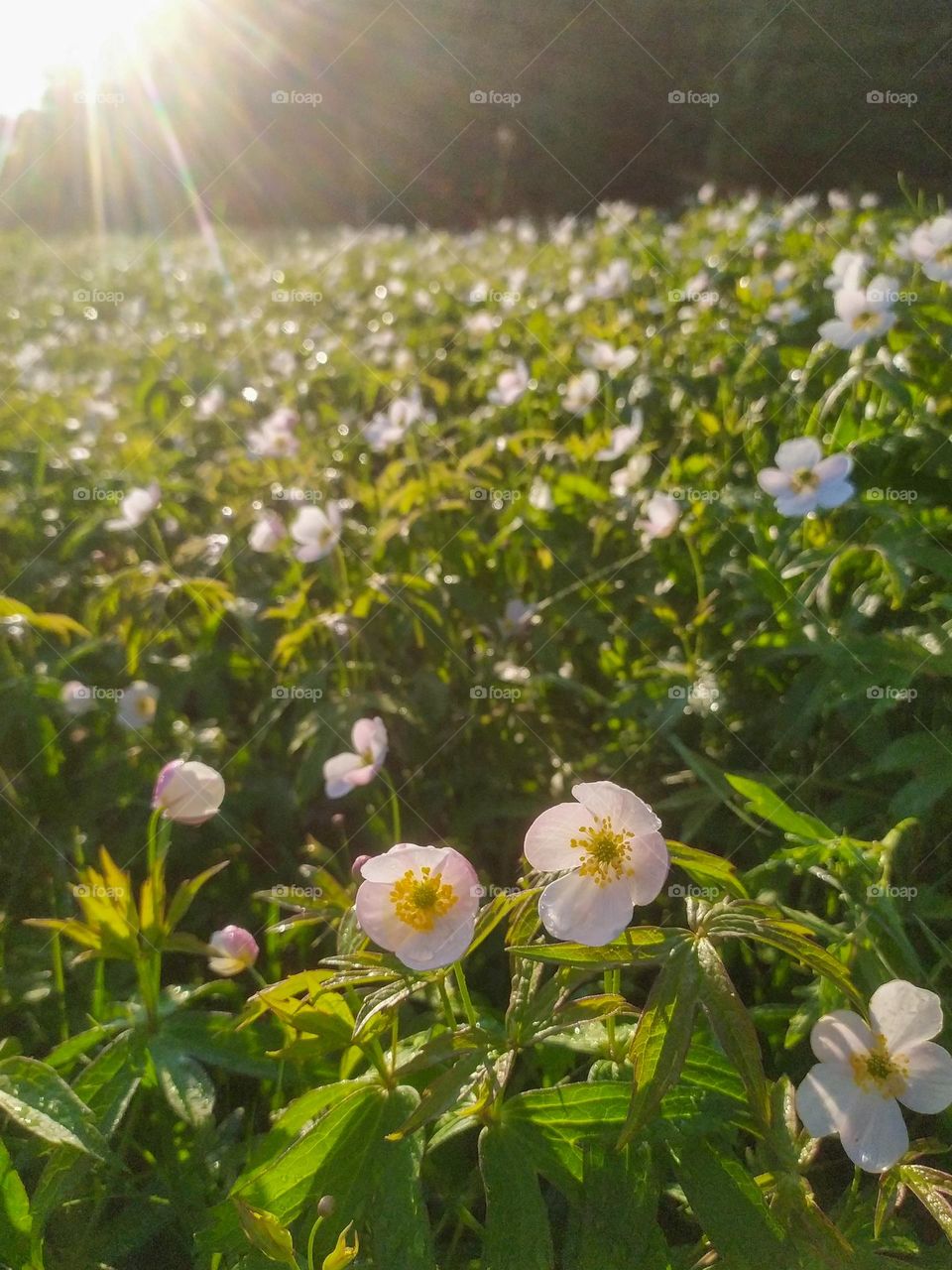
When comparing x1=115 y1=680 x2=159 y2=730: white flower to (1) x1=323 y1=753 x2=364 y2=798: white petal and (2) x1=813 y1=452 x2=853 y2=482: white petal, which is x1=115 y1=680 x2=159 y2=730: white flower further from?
(2) x1=813 y1=452 x2=853 y2=482: white petal

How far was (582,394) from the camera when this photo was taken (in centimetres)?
264

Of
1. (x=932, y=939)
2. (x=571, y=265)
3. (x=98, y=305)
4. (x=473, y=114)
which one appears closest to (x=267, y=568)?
(x=932, y=939)

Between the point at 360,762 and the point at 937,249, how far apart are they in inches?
59.5

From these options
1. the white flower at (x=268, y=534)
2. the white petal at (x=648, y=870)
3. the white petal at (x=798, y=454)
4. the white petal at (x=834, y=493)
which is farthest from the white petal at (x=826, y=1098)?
the white flower at (x=268, y=534)

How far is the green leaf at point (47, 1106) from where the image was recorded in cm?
94

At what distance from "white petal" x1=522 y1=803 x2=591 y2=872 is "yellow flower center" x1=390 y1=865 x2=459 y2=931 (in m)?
0.08

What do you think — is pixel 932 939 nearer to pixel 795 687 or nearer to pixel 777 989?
pixel 777 989

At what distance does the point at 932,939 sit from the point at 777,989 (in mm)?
290

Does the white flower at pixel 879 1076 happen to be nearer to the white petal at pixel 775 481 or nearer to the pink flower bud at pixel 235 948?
the pink flower bud at pixel 235 948

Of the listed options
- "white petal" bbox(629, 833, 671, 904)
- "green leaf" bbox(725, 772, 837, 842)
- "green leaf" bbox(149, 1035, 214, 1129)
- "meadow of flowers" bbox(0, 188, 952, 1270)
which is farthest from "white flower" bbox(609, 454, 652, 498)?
"green leaf" bbox(149, 1035, 214, 1129)

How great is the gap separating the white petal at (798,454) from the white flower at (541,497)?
0.56m

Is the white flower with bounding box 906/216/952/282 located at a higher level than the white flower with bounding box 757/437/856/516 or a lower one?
higher

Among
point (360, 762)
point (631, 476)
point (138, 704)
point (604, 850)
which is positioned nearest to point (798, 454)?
point (631, 476)

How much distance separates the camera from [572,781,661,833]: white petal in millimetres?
853
